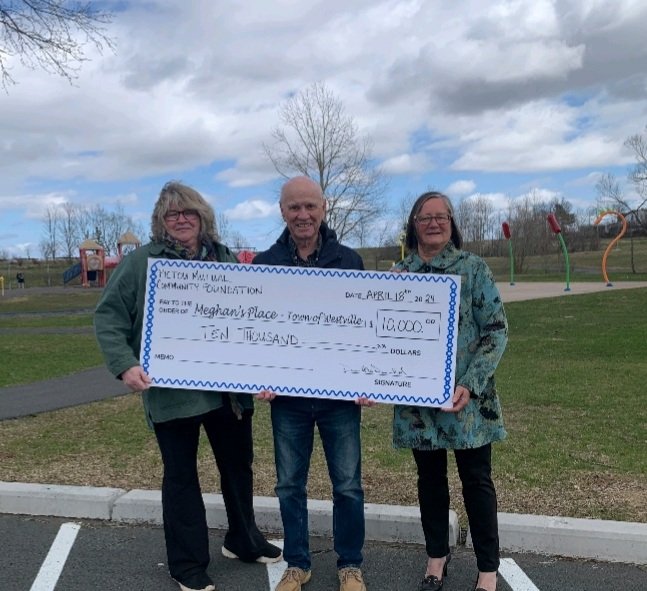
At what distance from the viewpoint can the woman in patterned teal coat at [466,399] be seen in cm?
334

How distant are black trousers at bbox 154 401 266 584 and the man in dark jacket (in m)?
0.33

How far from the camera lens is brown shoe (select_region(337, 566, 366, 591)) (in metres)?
3.55

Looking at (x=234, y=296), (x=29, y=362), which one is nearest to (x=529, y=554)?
(x=234, y=296)

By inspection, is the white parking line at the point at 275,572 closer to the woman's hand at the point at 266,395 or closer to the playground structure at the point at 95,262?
the woman's hand at the point at 266,395

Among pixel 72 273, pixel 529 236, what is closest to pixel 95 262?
pixel 72 273

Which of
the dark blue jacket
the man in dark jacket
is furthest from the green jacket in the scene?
the dark blue jacket

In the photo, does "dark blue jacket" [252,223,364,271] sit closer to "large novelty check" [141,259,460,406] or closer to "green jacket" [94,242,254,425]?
"large novelty check" [141,259,460,406]

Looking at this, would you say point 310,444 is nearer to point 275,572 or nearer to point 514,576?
point 275,572

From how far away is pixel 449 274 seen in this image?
3.41 meters

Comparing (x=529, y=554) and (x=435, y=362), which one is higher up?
(x=435, y=362)

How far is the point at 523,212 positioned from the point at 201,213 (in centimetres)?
5898

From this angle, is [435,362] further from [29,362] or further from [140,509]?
[29,362]

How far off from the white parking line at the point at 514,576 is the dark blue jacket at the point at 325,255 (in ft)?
5.96

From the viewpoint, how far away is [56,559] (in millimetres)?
4027
